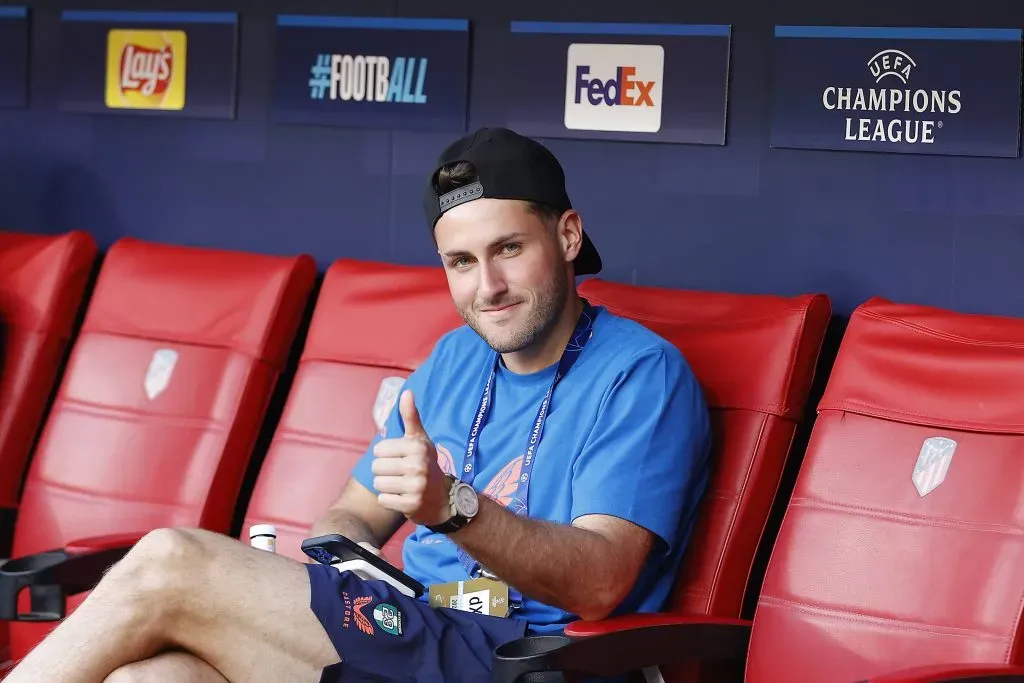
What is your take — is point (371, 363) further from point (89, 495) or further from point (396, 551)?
point (89, 495)

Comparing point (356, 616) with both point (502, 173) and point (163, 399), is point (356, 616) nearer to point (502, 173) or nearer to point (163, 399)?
point (502, 173)

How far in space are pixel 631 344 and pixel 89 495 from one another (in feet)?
4.59

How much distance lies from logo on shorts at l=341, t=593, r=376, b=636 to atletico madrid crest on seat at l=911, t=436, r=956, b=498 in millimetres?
922

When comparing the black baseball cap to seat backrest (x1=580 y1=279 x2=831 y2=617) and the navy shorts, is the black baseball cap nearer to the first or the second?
seat backrest (x1=580 y1=279 x2=831 y2=617)

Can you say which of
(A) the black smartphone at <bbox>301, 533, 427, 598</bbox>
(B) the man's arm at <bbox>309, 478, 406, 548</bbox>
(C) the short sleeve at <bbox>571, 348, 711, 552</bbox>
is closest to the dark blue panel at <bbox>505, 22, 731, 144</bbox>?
(C) the short sleeve at <bbox>571, 348, 711, 552</bbox>

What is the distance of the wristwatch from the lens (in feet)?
6.74

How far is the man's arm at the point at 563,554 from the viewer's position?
2.13 m

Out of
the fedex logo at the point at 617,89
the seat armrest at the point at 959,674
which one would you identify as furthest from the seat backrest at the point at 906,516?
the fedex logo at the point at 617,89

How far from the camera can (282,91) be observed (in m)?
3.59

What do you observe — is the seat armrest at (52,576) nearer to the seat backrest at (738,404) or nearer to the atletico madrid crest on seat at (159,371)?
the atletico madrid crest on seat at (159,371)

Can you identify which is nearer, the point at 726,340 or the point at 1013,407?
the point at 1013,407

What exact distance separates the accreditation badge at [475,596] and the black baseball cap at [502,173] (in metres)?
0.62

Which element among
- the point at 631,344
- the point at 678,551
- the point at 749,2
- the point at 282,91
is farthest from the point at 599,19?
the point at 678,551

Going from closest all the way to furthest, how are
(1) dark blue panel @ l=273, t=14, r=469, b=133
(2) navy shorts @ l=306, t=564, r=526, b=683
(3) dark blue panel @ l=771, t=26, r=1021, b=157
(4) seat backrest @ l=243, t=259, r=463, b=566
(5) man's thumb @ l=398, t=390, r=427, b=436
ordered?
(5) man's thumb @ l=398, t=390, r=427, b=436 → (2) navy shorts @ l=306, t=564, r=526, b=683 → (3) dark blue panel @ l=771, t=26, r=1021, b=157 → (4) seat backrest @ l=243, t=259, r=463, b=566 → (1) dark blue panel @ l=273, t=14, r=469, b=133
